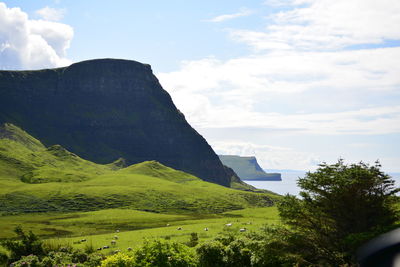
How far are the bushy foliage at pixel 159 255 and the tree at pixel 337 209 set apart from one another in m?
9.11

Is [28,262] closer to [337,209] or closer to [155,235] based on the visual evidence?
[337,209]

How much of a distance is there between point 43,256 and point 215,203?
14156cm

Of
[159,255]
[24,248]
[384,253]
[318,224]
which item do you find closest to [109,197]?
[24,248]

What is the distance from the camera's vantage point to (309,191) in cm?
3020

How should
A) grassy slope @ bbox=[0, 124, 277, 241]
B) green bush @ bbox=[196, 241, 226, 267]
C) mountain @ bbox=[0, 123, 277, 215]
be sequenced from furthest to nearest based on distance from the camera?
1. mountain @ bbox=[0, 123, 277, 215]
2. grassy slope @ bbox=[0, 124, 277, 241]
3. green bush @ bbox=[196, 241, 226, 267]

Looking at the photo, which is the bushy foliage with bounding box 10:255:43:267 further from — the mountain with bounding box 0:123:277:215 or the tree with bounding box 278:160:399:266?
the mountain with bounding box 0:123:277:215

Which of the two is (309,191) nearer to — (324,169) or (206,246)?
(324,169)

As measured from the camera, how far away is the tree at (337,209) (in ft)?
88.9

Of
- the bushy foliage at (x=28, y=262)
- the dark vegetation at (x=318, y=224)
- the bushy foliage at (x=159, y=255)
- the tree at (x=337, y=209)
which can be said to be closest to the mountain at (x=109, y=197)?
the bushy foliage at (x=28, y=262)

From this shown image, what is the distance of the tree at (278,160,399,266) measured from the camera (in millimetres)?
27094

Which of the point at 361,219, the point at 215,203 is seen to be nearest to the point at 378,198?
the point at 361,219

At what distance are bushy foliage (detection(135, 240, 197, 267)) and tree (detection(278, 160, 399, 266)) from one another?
9108 mm

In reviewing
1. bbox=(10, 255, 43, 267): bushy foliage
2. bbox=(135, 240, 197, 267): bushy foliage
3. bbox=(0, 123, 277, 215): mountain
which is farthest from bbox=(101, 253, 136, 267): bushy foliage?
bbox=(0, 123, 277, 215): mountain

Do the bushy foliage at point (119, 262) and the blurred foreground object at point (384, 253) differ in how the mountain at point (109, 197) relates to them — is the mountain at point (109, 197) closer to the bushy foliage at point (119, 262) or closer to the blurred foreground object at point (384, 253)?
the bushy foliage at point (119, 262)
